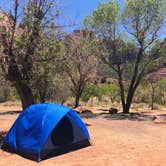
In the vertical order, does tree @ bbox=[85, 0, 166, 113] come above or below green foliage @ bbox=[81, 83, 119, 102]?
above

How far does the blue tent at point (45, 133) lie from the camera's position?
37.5 ft

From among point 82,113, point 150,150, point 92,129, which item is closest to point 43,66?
point 92,129

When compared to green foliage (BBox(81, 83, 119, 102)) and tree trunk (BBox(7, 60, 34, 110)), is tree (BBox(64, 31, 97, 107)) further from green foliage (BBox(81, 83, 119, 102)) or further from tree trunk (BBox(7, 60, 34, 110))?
tree trunk (BBox(7, 60, 34, 110))

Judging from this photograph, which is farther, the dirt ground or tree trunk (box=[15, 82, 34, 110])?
tree trunk (box=[15, 82, 34, 110])

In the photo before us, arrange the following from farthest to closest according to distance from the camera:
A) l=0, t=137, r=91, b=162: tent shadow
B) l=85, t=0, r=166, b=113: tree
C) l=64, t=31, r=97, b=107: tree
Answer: l=64, t=31, r=97, b=107: tree < l=85, t=0, r=166, b=113: tree < l=0, t=137, r=91, b=162: tent shadow

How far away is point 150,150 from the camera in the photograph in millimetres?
11992

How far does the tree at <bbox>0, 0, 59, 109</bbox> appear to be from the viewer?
1344 cm

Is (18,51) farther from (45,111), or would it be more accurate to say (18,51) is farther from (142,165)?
(142,165)

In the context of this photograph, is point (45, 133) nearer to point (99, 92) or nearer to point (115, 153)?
point (115, 153)

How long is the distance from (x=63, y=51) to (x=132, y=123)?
6850 millimetres

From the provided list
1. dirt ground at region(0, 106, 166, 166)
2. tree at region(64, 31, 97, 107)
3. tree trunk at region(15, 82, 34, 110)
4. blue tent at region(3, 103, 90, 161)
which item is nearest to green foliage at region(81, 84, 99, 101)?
tree at region(64, 31, 97, 107)

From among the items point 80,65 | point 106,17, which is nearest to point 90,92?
point 80,65

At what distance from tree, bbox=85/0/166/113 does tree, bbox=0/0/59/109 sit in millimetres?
11046

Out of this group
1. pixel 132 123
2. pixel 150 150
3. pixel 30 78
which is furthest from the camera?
pixel 132 123
